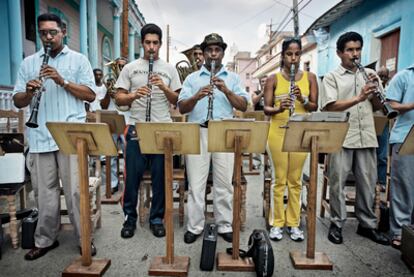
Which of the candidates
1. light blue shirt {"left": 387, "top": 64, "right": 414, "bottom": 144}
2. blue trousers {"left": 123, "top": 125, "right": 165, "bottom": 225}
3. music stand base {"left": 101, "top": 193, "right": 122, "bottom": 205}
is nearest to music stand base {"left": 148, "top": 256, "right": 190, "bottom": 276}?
blue trousers {"left": 123, "top": 125, "right": 165, "bottom": 225}

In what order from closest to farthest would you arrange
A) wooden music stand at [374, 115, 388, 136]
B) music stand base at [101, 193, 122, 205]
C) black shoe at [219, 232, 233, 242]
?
black shoe at [219, 232, 233, 242] → wooden music stand at [374, 115, 388, 136] → music stand base at [101, 193, 122, 205]

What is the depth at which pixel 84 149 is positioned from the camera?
2.50 metres

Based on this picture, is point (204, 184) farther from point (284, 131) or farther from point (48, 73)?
point (48, 73)

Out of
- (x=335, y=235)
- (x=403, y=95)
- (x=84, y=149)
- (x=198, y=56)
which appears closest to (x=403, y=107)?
(x=403, y=95)

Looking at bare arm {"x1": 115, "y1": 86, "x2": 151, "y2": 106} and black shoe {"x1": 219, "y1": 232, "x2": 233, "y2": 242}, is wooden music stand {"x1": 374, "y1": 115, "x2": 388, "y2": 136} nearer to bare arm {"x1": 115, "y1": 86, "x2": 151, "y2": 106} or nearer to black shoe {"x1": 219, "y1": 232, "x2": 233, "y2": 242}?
black shoe {"x1": 219, "y1": 232, "x2": 233, "y2": 242}

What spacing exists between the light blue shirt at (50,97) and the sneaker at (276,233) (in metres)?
2.25

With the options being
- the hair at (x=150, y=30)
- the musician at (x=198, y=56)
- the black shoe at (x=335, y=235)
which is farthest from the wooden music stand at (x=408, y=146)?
the musician at (x=198, y=56)

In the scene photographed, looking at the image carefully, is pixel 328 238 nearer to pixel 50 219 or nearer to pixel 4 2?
pixel 50 219

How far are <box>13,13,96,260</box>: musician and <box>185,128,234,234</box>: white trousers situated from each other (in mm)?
1035

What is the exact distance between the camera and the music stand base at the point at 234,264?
8.73 ft

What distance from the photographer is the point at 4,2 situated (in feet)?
22.0

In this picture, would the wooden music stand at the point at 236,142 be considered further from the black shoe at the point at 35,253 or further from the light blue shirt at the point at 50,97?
the black shoe at the point at 35,253

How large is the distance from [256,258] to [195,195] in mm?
914

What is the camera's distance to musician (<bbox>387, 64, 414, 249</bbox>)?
3.11 meters
